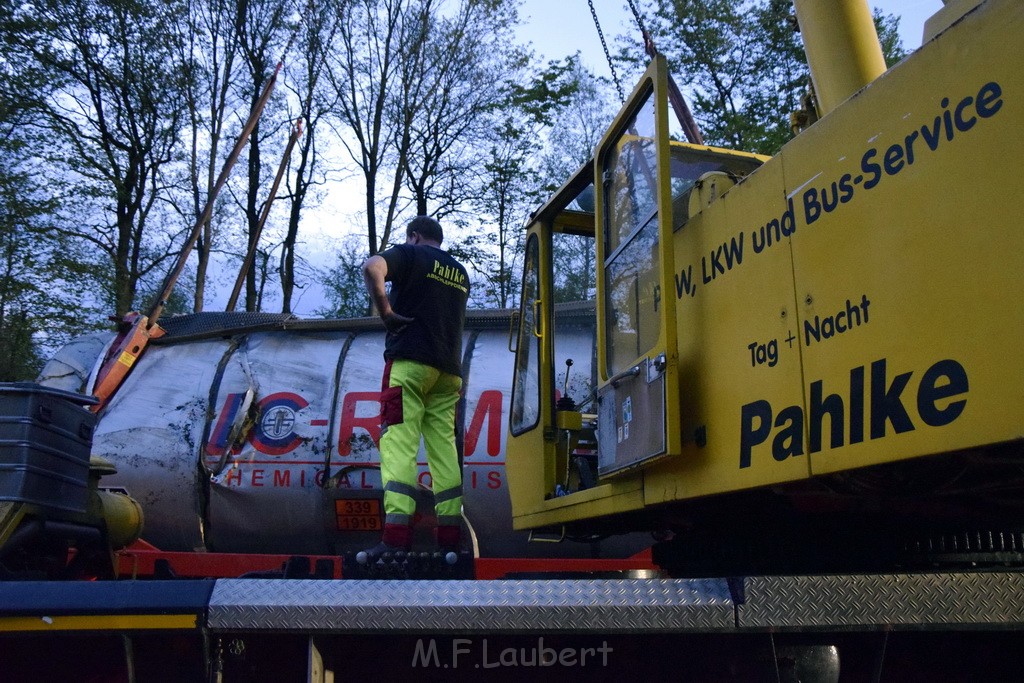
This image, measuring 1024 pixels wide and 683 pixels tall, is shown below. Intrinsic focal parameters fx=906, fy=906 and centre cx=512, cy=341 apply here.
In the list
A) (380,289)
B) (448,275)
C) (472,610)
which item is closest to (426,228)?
(448,275)

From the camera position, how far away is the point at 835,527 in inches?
130

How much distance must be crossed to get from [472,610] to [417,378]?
2.01 m

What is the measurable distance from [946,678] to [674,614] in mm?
877

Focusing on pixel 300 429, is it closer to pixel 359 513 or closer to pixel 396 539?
pixel 359 513

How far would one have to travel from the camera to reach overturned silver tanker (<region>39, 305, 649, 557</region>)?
639 centimetres

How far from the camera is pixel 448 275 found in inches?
182

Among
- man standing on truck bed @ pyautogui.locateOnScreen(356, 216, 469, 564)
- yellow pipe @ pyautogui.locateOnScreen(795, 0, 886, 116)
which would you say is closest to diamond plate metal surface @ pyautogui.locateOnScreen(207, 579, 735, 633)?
man standing on truck bed @ pyautogui.locateOnScreen(356, 216, 469, 564)

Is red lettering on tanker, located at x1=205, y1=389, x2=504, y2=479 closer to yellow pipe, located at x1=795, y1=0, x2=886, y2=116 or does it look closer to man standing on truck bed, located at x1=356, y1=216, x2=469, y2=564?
man standing on truck bed, located at x1=356, y1=216, x2=469, y2=564

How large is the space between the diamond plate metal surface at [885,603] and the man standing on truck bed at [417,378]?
1.96 m

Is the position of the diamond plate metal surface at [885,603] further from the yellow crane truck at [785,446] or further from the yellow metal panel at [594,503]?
the yellow metal panel at [594,503]

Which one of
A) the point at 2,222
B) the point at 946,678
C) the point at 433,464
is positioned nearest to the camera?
the point at 946,678

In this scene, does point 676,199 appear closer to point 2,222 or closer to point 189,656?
point 189,656

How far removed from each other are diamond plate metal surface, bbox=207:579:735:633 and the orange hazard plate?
156 inches

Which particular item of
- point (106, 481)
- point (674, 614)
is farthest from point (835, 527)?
point (106, 481)
